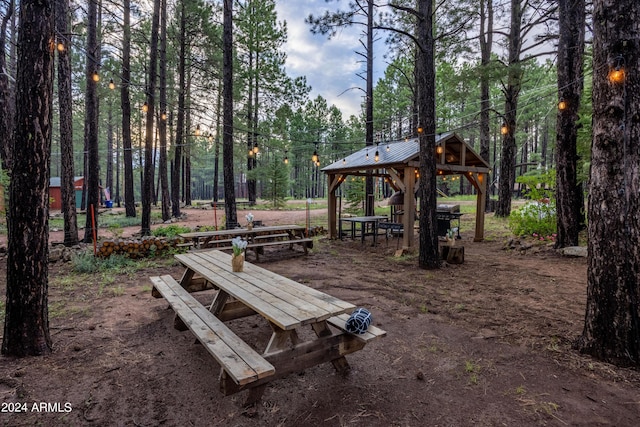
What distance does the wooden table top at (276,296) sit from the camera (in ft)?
7.49

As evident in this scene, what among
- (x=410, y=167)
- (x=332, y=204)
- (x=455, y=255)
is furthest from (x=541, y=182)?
(x=332, y=204)

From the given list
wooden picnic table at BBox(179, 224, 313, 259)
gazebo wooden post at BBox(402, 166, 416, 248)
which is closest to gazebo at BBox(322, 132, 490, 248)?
gazebo wooden post at BBox(402, 166, 416, 248)

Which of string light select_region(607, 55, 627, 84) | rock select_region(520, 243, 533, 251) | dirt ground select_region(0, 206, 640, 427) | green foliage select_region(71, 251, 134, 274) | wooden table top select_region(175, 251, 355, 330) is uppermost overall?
string light select_region(607, 55, 627, 84)

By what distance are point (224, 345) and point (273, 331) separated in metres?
0.55

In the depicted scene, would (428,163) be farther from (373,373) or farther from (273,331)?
(273,331)

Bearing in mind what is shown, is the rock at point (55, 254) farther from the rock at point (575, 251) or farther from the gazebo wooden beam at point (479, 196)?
the rock at point (575, 251)

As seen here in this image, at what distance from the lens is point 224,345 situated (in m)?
2.34

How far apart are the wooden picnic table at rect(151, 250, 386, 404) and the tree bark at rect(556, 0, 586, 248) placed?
7283 mm

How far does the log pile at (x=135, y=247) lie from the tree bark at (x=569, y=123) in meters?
9.69

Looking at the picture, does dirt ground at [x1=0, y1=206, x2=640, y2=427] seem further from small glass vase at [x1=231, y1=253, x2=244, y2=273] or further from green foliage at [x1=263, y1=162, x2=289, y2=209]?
green foliage at [x1=263, y1=162, x2=289, y2=209]

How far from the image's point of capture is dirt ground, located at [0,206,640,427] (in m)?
2.25

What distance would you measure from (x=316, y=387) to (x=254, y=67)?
2247cm

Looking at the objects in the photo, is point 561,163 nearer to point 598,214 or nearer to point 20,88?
point 598,214

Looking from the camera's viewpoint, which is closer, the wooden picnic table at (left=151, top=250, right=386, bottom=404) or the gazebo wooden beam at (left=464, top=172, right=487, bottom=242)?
the wooden picnic table at (left=151, top=250, right=386, bottom=404)
